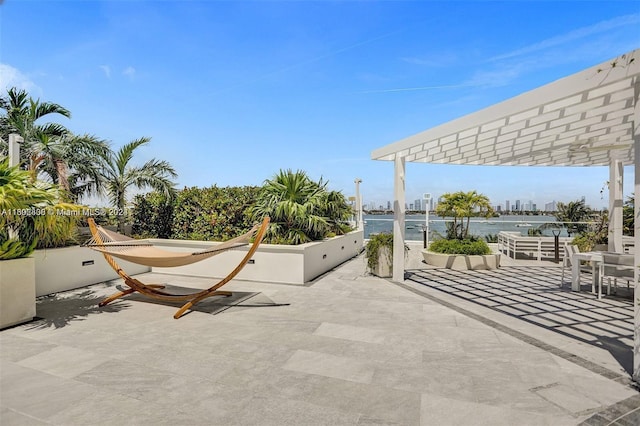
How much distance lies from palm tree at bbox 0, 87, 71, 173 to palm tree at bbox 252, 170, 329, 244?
17.8 ft

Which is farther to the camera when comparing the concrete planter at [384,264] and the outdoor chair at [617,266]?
the concrete planter at [384,264]

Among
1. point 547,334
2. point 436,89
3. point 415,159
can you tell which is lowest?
point 547,334

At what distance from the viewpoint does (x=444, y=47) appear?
27.1ft

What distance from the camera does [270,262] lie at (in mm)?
6660

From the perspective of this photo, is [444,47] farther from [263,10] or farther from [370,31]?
[263,10]

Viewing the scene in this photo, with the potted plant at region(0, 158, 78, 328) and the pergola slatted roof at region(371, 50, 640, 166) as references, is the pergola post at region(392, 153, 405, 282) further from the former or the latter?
the potted plant at region(0, 158, 78, 328)

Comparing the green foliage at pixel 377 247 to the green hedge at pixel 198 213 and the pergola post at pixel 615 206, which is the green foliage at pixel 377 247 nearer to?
the green hedge at pixel 198 213

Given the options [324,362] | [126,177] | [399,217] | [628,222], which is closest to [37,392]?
[324,362]

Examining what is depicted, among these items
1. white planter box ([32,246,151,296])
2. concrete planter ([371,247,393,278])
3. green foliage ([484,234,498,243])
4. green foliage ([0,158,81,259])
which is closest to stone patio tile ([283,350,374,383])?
green foliage ([0,158,81,259])

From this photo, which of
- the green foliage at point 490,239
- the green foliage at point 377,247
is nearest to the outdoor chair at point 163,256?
the green foliage at point 377,247

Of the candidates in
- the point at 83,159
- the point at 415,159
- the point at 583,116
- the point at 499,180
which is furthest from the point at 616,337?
the point at 499,180

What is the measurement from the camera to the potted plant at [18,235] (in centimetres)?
402

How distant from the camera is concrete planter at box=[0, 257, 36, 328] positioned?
157 inches

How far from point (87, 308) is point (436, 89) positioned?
29.9 ft
